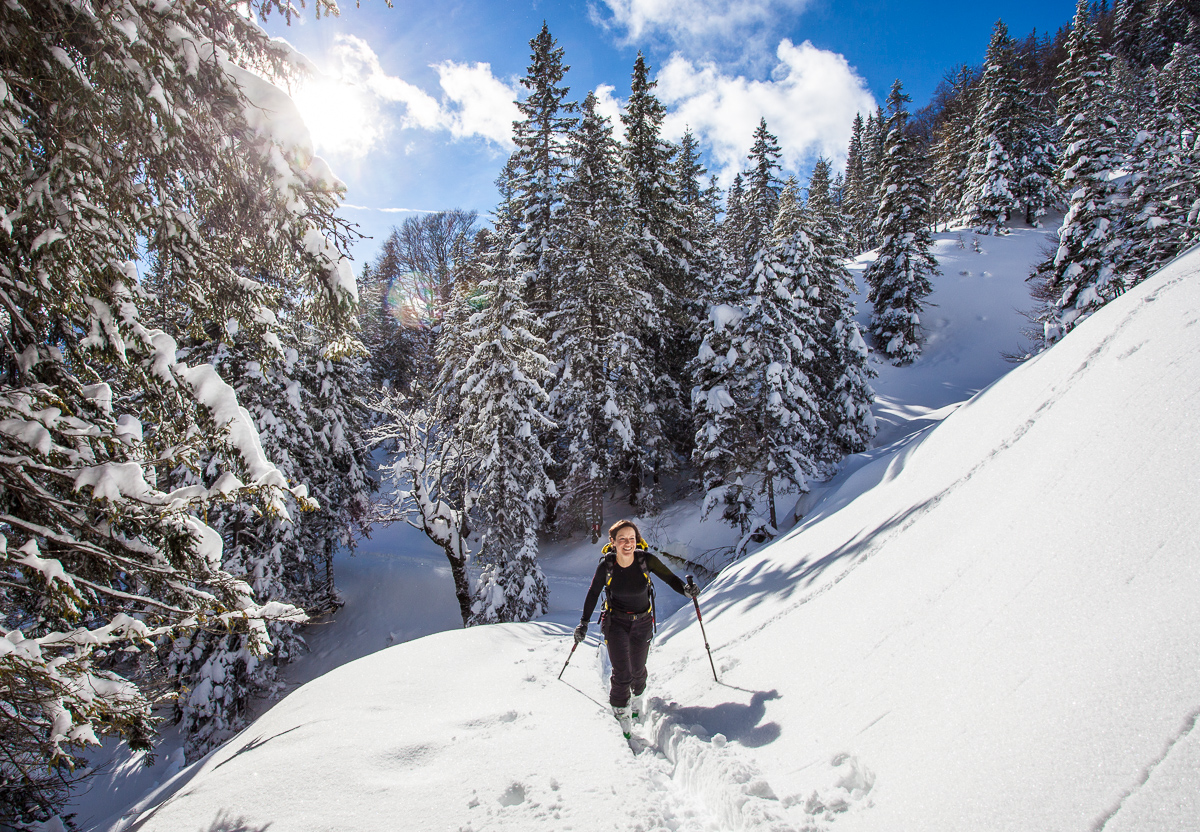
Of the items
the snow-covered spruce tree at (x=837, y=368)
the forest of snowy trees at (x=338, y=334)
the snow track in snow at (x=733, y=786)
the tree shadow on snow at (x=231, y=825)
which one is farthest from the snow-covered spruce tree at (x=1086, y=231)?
the tree shadow on snow at (x=231, y=825)

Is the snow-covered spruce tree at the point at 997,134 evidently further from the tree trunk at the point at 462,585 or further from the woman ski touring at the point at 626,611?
the woman ski touring at the point at 626,611

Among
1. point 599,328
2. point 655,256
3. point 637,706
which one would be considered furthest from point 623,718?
point 655,256

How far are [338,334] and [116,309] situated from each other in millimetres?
1546

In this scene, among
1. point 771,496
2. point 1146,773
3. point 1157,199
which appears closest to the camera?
point 1146,773

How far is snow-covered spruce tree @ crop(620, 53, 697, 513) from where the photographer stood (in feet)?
69.1

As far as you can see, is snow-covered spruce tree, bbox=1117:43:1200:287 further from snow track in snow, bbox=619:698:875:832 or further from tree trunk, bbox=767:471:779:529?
snow track in snow, bbox=619:698:875:832

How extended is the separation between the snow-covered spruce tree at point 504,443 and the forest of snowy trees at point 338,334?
0.12 m

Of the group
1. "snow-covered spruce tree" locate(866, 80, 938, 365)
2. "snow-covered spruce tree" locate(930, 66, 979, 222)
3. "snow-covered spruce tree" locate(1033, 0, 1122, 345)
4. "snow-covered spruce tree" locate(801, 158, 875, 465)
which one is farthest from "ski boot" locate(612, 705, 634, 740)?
"snow-covered spruce tree" locate(930, 66, 979, 222)

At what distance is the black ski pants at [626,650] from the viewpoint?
4957mm

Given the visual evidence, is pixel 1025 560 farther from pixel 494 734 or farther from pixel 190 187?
pixel 190 187

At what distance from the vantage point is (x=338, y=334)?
185 inches

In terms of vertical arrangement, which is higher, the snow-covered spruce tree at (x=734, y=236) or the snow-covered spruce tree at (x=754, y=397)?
the snow-covered spruce tree at (x=734, y=236)

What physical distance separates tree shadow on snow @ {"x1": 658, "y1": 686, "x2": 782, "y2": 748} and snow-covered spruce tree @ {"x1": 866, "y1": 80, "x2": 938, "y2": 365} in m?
30.8

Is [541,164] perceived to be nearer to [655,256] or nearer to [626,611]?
[655,256]
